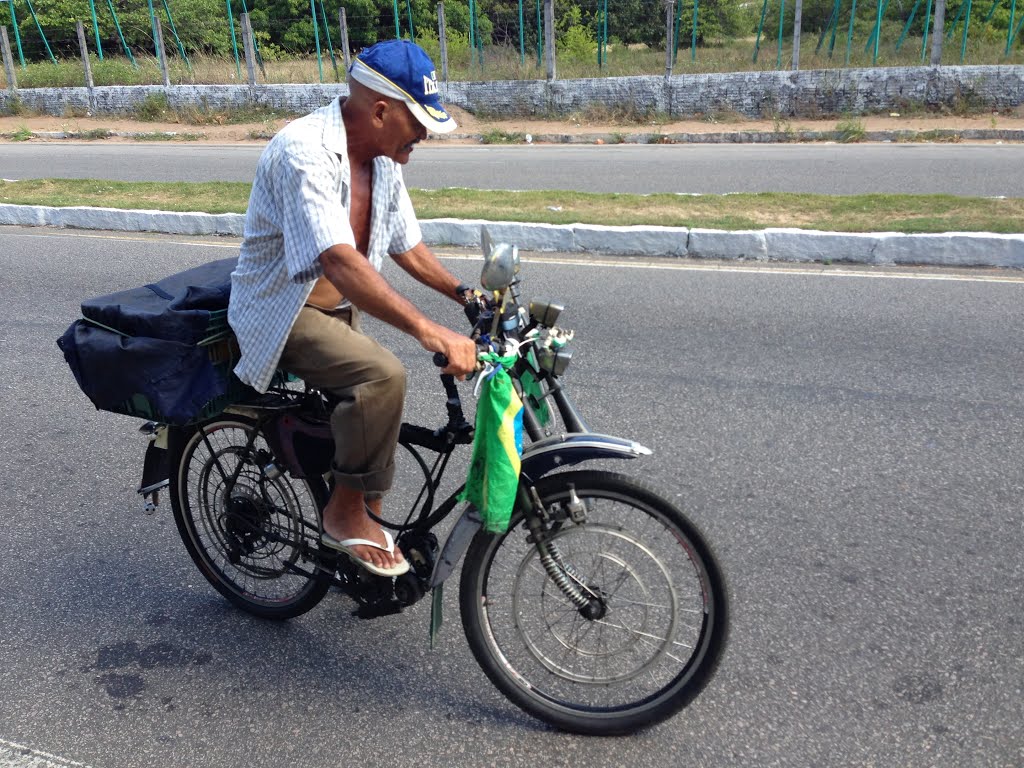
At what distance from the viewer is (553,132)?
19.8 metres

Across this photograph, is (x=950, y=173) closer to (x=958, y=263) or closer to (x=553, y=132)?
(x=958, y=263)

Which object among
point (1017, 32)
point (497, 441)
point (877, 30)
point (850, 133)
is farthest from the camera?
point (877, 30)

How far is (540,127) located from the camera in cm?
2062

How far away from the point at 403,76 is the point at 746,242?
19.7 feet

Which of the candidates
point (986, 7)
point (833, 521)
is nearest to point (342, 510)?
point (833, 521)

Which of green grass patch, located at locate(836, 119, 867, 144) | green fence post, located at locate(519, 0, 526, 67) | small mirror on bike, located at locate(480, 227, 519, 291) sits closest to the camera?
small mirror on bike, located at locate(480, 227, 519, 291)

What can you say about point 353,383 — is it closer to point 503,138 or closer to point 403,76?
point 403,76

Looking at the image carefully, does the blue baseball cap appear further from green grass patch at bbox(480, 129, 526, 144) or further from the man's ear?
green grass patch at bbox(480, 129, 526, 144)

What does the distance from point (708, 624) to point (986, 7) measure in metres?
21.9

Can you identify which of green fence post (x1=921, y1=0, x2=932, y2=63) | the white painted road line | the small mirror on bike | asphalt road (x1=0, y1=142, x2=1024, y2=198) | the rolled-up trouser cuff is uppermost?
green fence post (x1=921, y1=0, x2=932, y2=63)

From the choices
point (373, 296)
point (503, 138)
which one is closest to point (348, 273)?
point (373, 296)

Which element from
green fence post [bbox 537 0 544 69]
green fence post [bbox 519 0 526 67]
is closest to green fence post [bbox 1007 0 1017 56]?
green fence post [bbox 537 0 544 69]

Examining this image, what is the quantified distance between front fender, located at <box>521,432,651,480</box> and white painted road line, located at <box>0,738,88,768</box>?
1.55 m

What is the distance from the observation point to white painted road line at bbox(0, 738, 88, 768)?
9.04 ft
